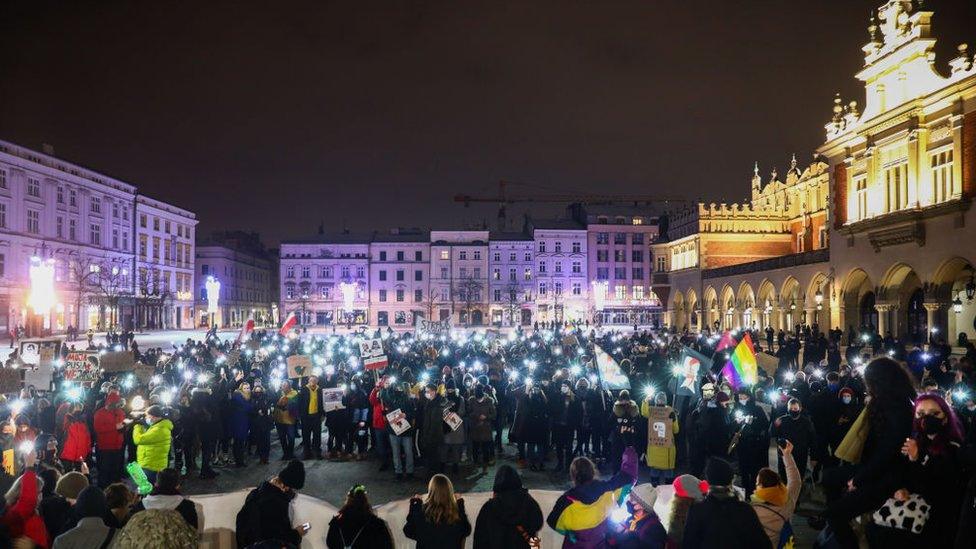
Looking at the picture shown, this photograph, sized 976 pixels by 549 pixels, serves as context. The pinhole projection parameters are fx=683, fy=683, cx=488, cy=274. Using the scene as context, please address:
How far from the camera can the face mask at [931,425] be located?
4023 millimetres

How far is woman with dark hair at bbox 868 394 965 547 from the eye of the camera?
3.90 m

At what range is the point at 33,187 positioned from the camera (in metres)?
55.8

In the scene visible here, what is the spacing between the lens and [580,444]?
1334cm

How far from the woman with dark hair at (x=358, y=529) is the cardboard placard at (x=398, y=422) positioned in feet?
21.3

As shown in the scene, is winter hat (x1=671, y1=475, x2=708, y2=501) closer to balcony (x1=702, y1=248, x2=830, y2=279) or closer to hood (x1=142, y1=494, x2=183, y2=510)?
hood (x1=142, y1=494, x2=183, y2=510)

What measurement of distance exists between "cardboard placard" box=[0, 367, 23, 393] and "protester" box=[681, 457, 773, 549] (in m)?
16.8

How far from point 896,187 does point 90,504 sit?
34.2m

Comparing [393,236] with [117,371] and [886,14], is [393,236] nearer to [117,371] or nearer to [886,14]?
[886,14]

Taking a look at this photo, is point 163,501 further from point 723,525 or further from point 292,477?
point 723,525

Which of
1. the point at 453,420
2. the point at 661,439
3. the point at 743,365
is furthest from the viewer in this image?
the point at 743,365

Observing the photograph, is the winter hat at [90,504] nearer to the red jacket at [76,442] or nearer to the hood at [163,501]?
the hood at [163,501]

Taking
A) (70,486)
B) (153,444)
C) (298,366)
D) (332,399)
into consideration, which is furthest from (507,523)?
(298,366)

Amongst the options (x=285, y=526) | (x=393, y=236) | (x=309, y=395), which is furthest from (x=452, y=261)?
(x=285, y=526)

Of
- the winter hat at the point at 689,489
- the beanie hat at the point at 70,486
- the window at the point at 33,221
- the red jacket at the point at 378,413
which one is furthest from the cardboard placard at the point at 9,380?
the window at the point at 33,221
